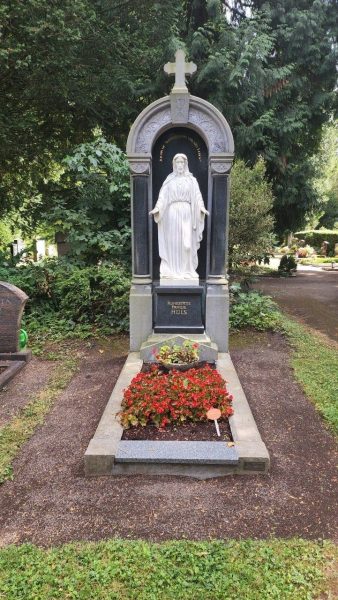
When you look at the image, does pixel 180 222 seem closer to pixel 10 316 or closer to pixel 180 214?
pixel 180 214

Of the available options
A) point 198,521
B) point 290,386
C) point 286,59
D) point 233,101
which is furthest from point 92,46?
point 198,521

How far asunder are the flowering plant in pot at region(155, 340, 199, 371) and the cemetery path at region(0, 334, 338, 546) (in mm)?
1127

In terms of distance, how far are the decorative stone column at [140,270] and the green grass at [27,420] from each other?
1.10 meters

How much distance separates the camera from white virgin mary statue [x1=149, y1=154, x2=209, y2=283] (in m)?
5.72

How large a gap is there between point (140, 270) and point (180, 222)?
919 mm

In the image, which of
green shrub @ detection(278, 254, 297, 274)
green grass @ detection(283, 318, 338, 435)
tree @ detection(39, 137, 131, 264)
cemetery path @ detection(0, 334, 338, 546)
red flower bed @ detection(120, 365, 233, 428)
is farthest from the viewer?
green shrub @ detection(278, 254, 297, 274)

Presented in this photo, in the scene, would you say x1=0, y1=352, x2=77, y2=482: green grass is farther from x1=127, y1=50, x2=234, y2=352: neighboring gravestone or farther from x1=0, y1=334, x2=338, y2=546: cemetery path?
x1=127, y1=50, x2=234, y2=352: neighboring gravestone

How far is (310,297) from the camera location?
38.5 feet

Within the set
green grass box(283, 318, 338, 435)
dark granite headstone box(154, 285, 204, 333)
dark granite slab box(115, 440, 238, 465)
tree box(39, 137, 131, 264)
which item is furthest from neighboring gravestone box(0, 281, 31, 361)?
green grass box(283, 318, 338, 435)

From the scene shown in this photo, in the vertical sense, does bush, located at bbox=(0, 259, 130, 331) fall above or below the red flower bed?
above

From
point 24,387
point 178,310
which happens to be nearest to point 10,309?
point 24,387

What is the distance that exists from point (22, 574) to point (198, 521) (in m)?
1.14

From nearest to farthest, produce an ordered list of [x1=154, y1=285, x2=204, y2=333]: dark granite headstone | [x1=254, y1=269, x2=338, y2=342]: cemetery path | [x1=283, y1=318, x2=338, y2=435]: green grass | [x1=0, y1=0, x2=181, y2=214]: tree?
[x1=283, y1=318, x2=338, y2=435]: green grass, [x1=154, y1=285, x2=204, y2=333]: dark granite headstone, [x1=0, y1=0, x2=181, y2=214]: tree, [x1=254, y1=269, x2=338, y2=342]: cemetery path

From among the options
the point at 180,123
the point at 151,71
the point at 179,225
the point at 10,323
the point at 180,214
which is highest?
the point at 151,71
